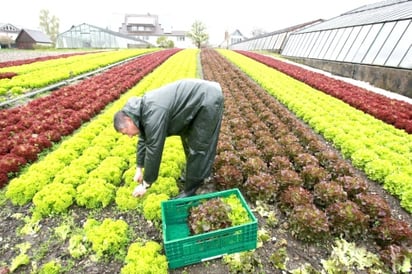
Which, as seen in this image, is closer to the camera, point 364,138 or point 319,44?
point 364,138

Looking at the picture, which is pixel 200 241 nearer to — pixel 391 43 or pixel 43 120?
pixel 43 120

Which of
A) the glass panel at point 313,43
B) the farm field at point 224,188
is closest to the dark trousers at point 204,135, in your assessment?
the farm field at point 224,188

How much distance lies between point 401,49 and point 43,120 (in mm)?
15652

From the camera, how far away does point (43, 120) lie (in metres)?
7.70

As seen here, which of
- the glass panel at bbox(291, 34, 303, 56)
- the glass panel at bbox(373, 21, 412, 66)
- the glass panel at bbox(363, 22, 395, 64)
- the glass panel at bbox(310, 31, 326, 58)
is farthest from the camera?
the glass panel at bbox(291, 34, 303, 56)

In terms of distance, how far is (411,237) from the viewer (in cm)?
360

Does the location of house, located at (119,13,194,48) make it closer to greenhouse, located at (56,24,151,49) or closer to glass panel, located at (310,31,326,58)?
greenhouse, located at (56,24,151,49)

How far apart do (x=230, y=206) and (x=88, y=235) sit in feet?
6.83

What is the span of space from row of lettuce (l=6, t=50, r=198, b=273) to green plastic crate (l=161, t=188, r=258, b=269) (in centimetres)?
27

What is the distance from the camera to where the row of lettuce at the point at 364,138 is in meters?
5.06

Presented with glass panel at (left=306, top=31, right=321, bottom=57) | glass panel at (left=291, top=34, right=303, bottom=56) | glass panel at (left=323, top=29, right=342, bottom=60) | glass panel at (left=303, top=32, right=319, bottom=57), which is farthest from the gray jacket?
glass panel at (left=291, top=34, right=303, bottom=56)

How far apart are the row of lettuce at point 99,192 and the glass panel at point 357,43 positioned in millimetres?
15353

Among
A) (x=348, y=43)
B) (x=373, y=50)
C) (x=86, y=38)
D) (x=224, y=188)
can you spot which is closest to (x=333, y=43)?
(x=348, y=43)

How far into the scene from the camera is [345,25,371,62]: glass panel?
16642mm
